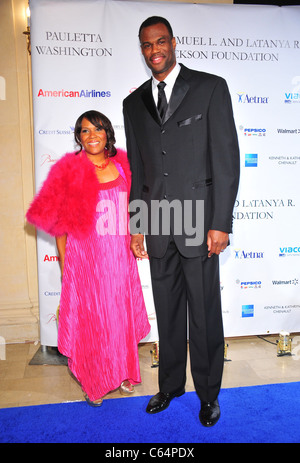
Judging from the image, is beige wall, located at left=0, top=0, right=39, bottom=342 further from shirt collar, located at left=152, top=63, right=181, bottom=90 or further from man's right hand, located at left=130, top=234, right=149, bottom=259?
shirt collar, located at left=152, top=63, right=181, bottom=90

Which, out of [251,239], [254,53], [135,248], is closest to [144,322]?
[135,248]

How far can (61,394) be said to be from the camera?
272 cm

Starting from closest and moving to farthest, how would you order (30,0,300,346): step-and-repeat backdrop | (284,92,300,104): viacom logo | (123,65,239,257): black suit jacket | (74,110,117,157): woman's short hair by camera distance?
(123,65,239,257): black suit jacket < (74,110,117,157): woman's short hair < (30,0,300,346): step-and-repeat backdrop < (284,92,300,104): viacom logo

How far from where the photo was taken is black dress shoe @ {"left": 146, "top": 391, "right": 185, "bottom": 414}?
7.98ft

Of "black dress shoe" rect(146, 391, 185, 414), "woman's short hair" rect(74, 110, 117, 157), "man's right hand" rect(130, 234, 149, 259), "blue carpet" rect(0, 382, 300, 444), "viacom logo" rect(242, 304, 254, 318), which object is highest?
"woman's short hair" rect(74, 110, 117, 157)

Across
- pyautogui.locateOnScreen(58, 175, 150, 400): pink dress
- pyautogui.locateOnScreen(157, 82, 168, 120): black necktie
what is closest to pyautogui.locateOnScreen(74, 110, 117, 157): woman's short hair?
pyautogui.locateOnScreen(58, 175, 150, 400): pink dress

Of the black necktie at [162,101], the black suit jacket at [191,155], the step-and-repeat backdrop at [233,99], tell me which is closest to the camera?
the black suit jacket at [191,155]

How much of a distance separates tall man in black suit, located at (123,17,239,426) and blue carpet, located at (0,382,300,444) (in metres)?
0.10

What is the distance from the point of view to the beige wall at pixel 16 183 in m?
3.29

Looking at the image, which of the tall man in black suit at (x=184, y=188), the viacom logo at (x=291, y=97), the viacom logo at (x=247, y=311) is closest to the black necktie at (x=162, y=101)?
the tall man in black suit at (x=184, y=188)

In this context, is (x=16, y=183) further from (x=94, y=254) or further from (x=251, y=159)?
(x=251, y=159)

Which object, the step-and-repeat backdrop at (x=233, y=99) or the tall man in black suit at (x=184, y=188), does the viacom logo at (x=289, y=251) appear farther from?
the tall man in black suit at (x=184, y=188)

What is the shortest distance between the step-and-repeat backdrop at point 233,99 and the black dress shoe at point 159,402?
0.84 metres

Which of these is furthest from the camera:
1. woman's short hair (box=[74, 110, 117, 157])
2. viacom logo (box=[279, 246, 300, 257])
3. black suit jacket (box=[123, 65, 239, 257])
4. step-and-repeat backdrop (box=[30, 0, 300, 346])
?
viacom logo (box=[279, 246, 300, 257])
